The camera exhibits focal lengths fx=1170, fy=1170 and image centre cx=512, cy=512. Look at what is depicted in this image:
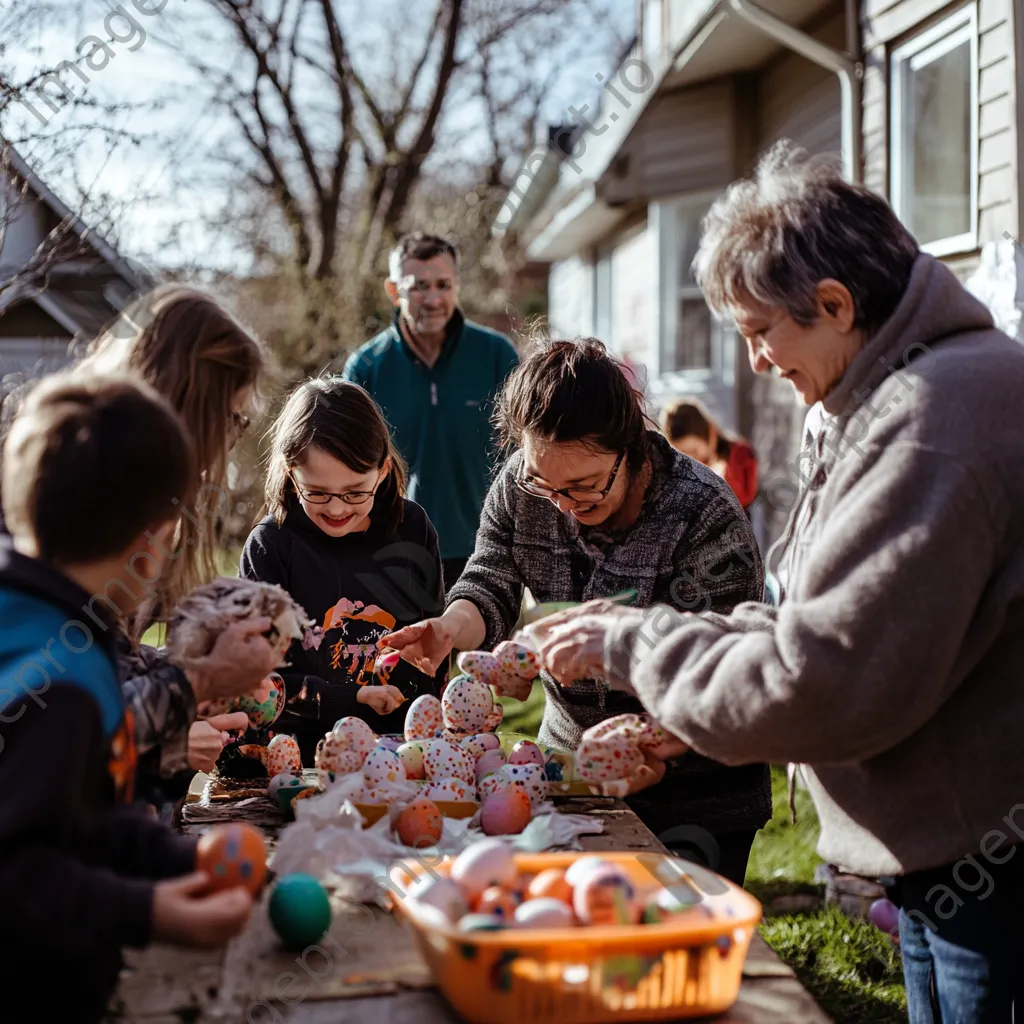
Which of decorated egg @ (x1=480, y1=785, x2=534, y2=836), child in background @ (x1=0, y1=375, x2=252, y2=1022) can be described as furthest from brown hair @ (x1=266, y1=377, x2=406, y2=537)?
child in background @ (x1=0, y1=375, x2=252, y2=1022)

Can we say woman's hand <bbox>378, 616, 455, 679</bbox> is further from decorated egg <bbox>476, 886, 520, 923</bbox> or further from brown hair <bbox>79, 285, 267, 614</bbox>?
decorated egg <bbox>476, 886, 520, 923</bbox>

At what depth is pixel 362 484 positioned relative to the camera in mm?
3248

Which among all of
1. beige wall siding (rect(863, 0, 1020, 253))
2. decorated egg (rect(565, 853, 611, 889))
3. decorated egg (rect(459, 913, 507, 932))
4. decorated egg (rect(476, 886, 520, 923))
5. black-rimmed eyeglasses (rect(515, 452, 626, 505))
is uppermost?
beige wall siding (rect(863, 0, 1020, 253))

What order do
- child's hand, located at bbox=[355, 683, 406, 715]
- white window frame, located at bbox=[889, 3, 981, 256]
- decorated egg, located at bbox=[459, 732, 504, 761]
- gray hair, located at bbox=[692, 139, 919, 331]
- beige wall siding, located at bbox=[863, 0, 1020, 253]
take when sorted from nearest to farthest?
gray hair, located at bbox=[692, 139, 919, 331] < decorated egg, located at bbox=[459, 732, 504, 761] < child's hand, located at bbox=[355, 683, 406, 715] < beige wall siding, located at bbox=[863, 0, 1020, 253] < white window frame, located at bbox=[889, 3, 981, 256]

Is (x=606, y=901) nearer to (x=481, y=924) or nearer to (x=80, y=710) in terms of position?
(x=481, y=924)

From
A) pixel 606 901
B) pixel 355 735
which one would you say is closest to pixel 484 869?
pixel 606 901

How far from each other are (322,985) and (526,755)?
0.99 meters

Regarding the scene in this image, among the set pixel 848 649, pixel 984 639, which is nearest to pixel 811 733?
pixel 848 649

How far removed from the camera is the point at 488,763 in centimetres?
263

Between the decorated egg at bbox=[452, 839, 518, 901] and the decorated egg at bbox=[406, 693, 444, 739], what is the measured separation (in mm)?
1056

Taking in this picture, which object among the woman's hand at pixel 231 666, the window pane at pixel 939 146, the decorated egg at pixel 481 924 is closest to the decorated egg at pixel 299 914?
the decorated egg at pixel 481 924

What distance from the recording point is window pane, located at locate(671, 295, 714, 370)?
39.9 ft

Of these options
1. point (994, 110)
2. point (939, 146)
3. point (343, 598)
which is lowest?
point (343, 598)

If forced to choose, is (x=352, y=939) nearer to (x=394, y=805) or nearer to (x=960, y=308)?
(x=394, y=805)
